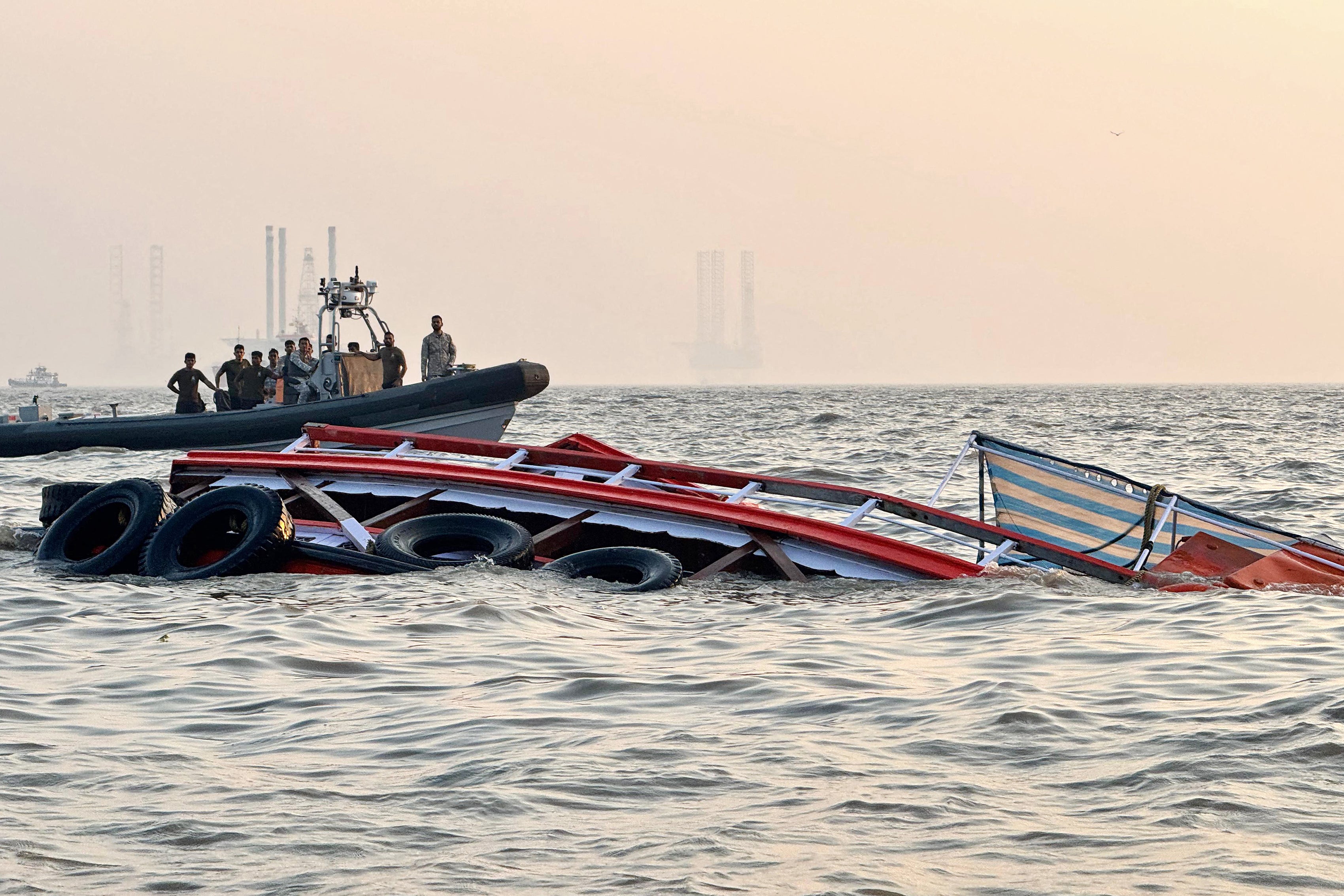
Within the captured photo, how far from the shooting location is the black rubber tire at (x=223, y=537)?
34.2 feet

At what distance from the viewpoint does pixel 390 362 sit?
71.9 ft

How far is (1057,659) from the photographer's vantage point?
7.34 metres

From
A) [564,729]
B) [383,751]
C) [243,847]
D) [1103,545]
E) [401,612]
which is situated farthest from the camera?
[1103,545]

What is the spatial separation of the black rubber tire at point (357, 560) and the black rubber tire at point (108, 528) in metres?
1.23

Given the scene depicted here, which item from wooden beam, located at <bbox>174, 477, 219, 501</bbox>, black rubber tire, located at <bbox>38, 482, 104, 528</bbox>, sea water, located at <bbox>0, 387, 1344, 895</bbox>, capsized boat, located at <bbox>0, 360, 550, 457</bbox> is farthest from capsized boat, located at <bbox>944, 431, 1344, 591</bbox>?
capsized boat, located at <bbox>0, 360, 550, 457</bbox>

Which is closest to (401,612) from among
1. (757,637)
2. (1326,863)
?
(757,637)

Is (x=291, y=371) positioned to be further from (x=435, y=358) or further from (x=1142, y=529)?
(x=1142, y=529)

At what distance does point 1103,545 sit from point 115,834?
29.7 feet

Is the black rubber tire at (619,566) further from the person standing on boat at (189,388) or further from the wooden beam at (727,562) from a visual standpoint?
the person standing on boat at (189,388)

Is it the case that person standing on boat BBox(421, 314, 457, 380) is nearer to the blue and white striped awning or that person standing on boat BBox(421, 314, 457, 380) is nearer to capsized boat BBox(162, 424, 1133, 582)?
capsized boat BBox(162, 424, 1133, 582)

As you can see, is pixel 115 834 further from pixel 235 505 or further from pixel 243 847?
pixel 235 505

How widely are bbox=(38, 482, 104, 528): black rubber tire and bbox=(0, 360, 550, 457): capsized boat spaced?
8221mm

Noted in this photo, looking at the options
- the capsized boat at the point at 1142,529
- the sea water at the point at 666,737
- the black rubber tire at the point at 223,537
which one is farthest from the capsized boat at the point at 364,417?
the capsized boat at the point at 1142,529

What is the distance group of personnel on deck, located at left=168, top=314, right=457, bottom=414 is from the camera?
21.8 meters
